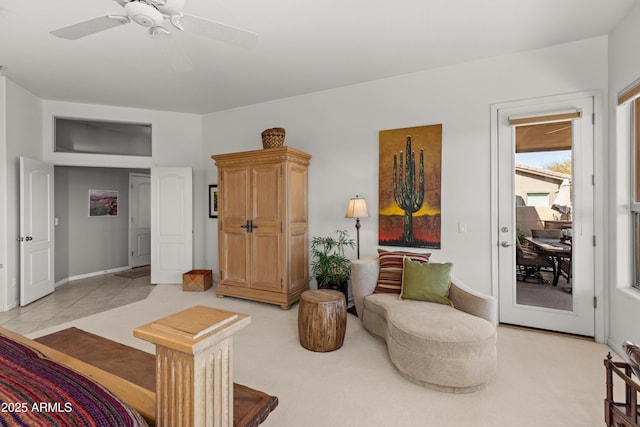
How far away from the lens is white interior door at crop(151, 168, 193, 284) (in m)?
5.26

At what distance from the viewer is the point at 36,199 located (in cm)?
436

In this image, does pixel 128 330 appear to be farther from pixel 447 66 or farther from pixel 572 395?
pixel 447 66

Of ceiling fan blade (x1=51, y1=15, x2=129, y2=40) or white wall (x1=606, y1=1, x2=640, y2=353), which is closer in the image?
ceiling fan blade (x1=51, y1=15, x2=129, y2=40)

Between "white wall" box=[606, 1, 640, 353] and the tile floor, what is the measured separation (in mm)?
5333

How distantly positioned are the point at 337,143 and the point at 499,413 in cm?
324

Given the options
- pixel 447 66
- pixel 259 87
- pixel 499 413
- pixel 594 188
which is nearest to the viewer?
pixel 499 413

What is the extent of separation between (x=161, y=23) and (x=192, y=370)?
209cm

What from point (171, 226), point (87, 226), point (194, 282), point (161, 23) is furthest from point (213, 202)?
point (161, 23)

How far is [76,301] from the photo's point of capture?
4363 mm

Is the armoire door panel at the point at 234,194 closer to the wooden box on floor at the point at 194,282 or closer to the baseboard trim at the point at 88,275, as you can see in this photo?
the wooden box on floor at the point at 194,282

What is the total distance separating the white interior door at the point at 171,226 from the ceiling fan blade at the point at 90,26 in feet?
10.7

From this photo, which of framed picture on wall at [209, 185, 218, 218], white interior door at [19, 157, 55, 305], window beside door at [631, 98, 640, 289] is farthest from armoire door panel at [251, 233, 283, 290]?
window beside door at [631, 98, 640, 289]

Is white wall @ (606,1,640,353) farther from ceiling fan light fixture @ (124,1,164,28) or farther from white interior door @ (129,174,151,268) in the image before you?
white interior door @ (129,174,151,268)

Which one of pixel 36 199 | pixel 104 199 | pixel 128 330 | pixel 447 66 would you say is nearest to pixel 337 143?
pixel 447 66
